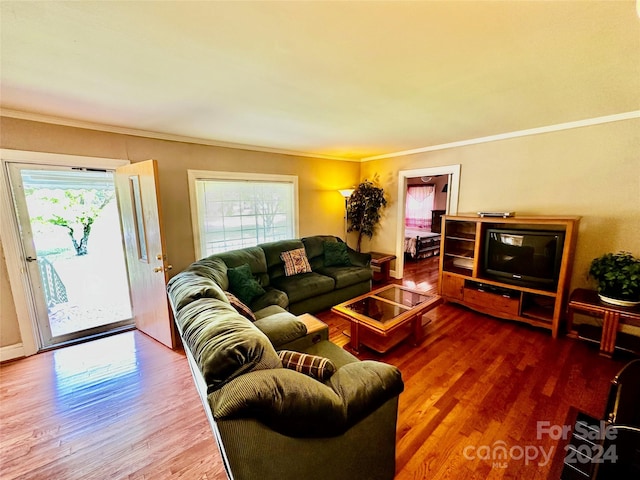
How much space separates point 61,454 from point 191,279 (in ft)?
4.16

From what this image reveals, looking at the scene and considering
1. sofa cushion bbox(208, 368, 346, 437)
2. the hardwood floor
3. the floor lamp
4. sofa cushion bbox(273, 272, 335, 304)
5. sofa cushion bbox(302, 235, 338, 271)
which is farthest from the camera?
the floor lamp

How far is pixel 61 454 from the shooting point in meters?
1.56

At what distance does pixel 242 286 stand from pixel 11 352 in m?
2.31

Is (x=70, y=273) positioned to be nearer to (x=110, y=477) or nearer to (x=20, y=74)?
(x=20, y=74)

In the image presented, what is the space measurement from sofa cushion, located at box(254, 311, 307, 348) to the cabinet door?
8.60ft

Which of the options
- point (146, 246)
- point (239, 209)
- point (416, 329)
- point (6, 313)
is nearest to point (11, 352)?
point (6, 313)

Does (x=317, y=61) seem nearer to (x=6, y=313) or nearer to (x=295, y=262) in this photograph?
(x=295, y=262)

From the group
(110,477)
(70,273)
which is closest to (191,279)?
(110,477)

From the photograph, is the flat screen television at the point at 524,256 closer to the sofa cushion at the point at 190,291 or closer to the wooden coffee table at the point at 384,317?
the wooden coffee table at the point at 384,317

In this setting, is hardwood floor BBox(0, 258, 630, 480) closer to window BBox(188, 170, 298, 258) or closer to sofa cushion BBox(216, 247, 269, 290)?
sofa cushion BBox(216, 247, 269, 290)

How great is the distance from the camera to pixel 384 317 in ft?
8.20

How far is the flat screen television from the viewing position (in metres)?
2.74

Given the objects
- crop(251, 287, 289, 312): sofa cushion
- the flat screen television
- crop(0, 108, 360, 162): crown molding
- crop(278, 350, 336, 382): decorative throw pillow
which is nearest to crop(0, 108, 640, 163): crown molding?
crop(0, 108, 360, 162): crown molding

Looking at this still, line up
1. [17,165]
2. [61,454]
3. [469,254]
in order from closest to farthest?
[61,454] → [17,165] → [469,254]
